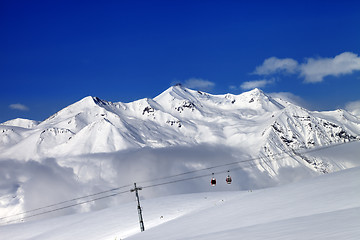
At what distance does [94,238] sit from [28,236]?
16161 mm

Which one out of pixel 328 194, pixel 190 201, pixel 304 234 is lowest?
pixel 304 234

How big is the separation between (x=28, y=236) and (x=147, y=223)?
64.9 feet

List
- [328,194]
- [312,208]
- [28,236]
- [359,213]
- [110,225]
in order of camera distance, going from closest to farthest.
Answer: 1. [359,213]
2. [312,208]
3. [328,194]
4. [110,225]
5. [28,236]

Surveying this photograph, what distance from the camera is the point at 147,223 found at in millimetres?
49656

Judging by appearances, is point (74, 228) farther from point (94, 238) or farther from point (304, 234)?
point (304, 234)

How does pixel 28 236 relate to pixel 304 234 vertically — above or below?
above

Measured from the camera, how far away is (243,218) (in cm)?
3084

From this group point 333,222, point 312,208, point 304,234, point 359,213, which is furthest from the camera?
point 312,208

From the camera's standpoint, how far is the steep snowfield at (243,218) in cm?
1972

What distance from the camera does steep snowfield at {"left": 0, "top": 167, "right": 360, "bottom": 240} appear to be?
19.7 metres

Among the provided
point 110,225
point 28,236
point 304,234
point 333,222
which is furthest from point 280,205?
point 28,236

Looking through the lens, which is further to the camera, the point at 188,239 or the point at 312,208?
the point at 312,208

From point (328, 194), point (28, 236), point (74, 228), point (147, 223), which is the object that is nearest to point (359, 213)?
point (328, 194)

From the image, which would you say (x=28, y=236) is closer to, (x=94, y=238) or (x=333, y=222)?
(x=94, y=238)
